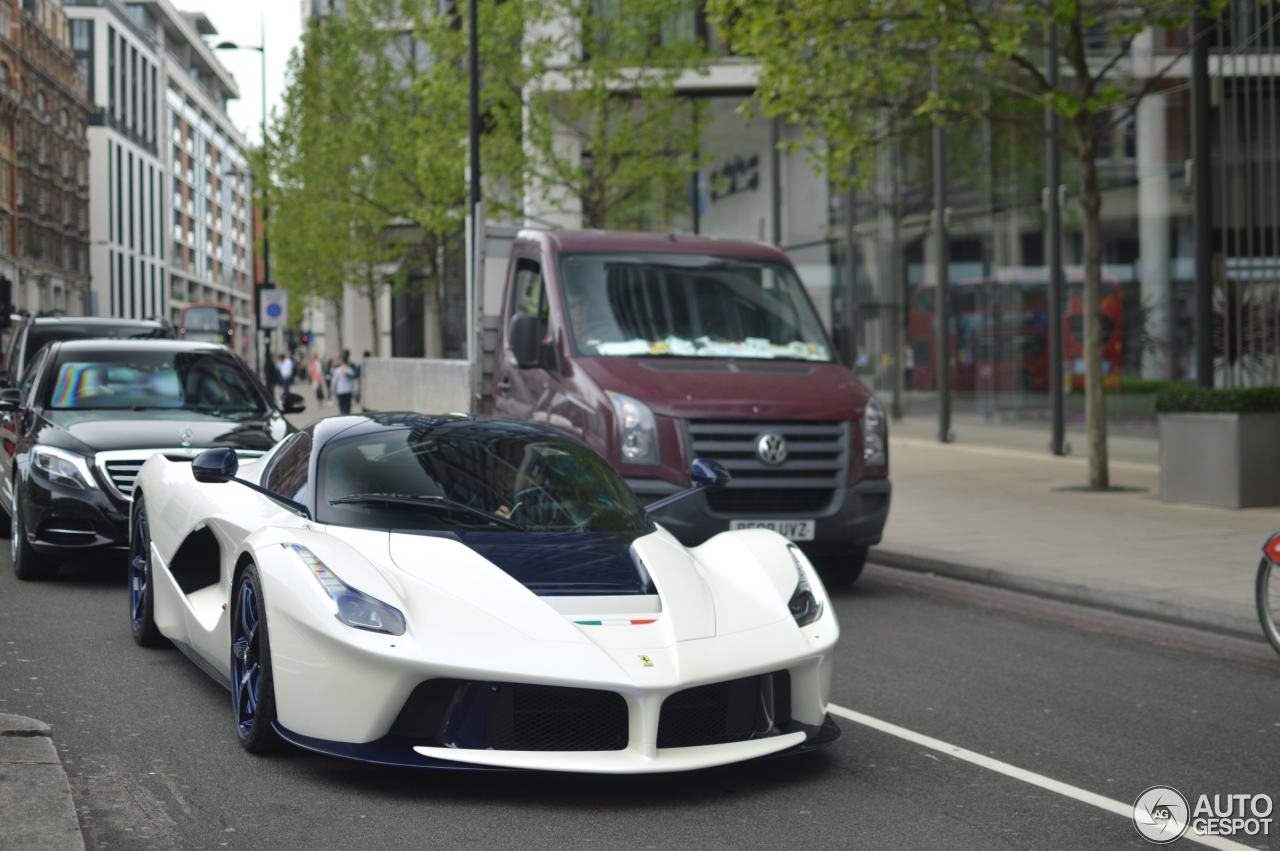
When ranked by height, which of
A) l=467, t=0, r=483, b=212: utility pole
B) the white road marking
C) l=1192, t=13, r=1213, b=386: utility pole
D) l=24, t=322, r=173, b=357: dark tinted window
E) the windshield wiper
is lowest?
the white road marking

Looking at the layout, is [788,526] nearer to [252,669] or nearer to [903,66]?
[252,669]

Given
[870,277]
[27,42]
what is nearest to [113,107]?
[27,42]

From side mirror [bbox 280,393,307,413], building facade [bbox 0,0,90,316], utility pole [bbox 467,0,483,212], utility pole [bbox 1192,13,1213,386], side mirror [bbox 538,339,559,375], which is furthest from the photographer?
building facade [bbox 0,0,90,316]

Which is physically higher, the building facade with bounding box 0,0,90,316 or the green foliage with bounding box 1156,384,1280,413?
the building facade with bounding box 0,0,90,316

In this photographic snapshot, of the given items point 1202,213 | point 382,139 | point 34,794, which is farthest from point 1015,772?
point 382,139

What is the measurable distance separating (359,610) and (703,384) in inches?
201

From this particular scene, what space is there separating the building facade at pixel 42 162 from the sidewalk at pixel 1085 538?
73820mm

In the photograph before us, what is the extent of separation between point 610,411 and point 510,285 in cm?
315

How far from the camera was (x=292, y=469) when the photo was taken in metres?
6.16

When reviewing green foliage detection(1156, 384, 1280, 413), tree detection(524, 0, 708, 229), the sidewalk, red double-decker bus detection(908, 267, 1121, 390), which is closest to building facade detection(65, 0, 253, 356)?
tree detection(524, 0, 708, 229)

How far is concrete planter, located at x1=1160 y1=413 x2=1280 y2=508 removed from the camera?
14.5 metres

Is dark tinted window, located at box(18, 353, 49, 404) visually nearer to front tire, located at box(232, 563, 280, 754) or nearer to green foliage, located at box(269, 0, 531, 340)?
front tire, located at box(232, 563, 280, 754)

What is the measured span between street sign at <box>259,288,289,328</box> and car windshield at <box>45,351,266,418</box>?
23885 millimetres

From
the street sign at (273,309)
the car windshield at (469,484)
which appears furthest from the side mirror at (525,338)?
the street sign at (273,309)
